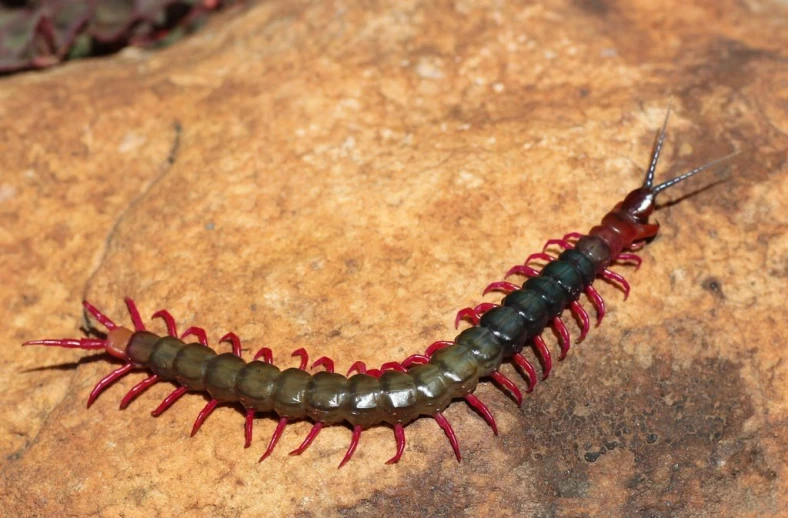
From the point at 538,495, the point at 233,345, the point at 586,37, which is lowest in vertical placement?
the point at 538,495

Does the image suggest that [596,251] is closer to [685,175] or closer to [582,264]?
[582,264]

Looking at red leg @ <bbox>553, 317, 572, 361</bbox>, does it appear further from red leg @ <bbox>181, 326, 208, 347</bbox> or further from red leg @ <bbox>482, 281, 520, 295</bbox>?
red leg @ <bbox>181, 326, 208, 347</bbox>

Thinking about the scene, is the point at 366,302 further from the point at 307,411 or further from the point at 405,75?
the point at 405,75

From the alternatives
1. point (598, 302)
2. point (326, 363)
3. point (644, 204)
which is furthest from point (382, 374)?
point (644, 204)

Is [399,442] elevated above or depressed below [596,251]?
below

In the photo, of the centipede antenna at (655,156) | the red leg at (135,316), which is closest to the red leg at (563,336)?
the centipede antenna at (655,156)

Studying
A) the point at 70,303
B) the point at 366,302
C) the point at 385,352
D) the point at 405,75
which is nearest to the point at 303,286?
the point at 366,302

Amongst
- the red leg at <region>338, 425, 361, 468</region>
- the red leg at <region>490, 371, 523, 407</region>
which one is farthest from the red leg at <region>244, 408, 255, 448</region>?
the red leg at <region>490, 371, 523, 407</region>
